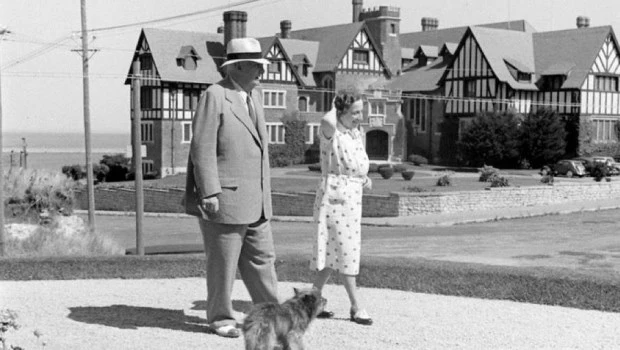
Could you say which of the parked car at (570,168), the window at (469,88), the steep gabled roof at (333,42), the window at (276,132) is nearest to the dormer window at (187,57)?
the window at (276,132)

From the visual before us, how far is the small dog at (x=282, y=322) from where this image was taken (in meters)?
6.33

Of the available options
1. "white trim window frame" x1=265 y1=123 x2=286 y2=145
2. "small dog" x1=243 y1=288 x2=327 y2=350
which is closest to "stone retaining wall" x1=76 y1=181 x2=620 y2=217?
"white trim window frame" x1=265 y1=123 x2=286 y2=145

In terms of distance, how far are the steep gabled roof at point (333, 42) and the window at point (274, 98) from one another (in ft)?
13.0

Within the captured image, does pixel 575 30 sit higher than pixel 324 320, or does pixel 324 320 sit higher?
pixel 575 30

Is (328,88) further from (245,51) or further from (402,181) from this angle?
(245,51)

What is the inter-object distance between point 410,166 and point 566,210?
2375 centimetres

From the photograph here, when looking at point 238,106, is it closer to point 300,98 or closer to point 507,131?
point 507,131

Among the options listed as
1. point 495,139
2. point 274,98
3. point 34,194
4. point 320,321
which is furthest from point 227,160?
point 274,98

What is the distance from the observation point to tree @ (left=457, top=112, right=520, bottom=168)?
57.1m

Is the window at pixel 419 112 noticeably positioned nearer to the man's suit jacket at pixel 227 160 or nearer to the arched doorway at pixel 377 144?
the arched doorway at pixel 377 144

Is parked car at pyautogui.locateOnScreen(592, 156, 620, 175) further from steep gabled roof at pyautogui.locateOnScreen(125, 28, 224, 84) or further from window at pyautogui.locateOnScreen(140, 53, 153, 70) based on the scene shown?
window at pyautogui.locateOnScreen(140, 53, 153, 70)

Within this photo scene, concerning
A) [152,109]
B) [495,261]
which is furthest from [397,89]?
[495,261]

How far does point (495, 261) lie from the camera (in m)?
19.9

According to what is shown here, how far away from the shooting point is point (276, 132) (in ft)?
212
